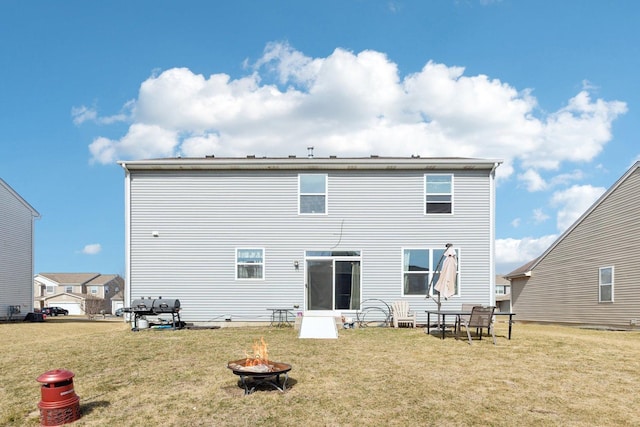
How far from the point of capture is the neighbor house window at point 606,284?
58.1 ft

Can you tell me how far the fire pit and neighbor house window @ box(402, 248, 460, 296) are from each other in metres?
8.55

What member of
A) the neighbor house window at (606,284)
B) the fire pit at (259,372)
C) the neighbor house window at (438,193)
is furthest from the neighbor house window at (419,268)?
the fire pit at (259,372)

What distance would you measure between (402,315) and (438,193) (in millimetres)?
3988

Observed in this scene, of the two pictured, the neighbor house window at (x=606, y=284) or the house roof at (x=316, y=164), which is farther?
the neighbor house window at (x=606, y=284)

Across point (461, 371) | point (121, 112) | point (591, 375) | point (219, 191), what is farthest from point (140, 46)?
point (591, 375)

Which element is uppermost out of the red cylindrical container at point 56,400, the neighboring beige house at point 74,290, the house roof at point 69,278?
the red cylindrical container at point 56,400

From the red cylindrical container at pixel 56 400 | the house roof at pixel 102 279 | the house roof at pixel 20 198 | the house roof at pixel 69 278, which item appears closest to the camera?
the red cylindrical container at pixel 56 400

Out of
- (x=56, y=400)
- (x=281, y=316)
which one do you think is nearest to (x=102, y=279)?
(x=281, y=316)

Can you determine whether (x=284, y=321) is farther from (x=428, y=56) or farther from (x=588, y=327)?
(x=588, y=327)

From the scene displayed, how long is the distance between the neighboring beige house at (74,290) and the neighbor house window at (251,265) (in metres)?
52.3

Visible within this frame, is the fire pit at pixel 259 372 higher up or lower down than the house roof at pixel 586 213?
lower down

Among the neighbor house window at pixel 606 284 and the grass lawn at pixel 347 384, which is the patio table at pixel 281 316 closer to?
the grass lawn at pixel 347 384

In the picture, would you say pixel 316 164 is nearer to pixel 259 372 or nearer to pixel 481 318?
pixel 481 318

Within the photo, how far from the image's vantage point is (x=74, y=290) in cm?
6594
